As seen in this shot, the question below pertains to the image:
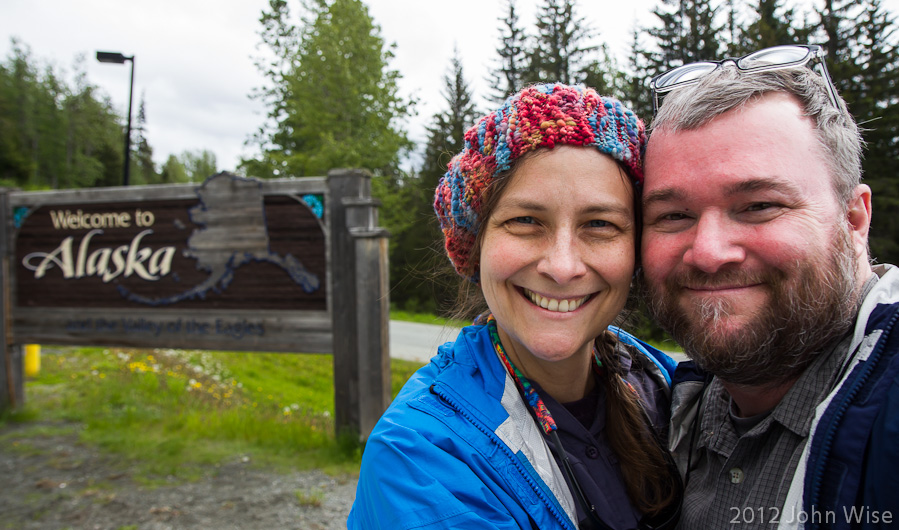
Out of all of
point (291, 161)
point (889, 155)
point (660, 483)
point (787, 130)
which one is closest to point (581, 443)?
point (660, 483)

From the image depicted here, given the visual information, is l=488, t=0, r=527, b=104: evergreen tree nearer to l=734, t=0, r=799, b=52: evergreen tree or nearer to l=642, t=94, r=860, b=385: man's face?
l=734, t=0, r=799, b=52: evergreen tree

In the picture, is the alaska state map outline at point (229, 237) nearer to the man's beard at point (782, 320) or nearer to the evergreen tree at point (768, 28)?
the man's beard at point (782, 320)

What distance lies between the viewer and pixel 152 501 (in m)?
4.06

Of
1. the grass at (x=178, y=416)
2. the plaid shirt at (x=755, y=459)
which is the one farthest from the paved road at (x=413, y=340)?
the plaid shirt at (x=755, y=459)

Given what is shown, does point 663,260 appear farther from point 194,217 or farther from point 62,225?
point 62,225

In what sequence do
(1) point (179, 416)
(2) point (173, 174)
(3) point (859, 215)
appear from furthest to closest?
1. (2) point (173, 174)
2. (1) point (179, 416)
3. (3) point (859, 215)

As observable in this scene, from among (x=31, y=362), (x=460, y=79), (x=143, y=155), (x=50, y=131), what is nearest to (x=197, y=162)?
(x=143, y=155)

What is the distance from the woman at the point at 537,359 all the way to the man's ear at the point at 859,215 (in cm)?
52

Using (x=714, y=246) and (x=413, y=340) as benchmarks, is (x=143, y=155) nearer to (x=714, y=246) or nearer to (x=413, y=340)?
(x=413, y=340)

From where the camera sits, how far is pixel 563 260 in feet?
4.74

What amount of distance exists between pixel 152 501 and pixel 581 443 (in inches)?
151

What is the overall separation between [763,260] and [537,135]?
2.11 feet

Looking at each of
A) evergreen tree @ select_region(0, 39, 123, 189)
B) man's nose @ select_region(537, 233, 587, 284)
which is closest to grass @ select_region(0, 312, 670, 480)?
man's nose @ select_region(537, 233, 587, 284)

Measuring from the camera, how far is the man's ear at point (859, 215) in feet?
4.49
